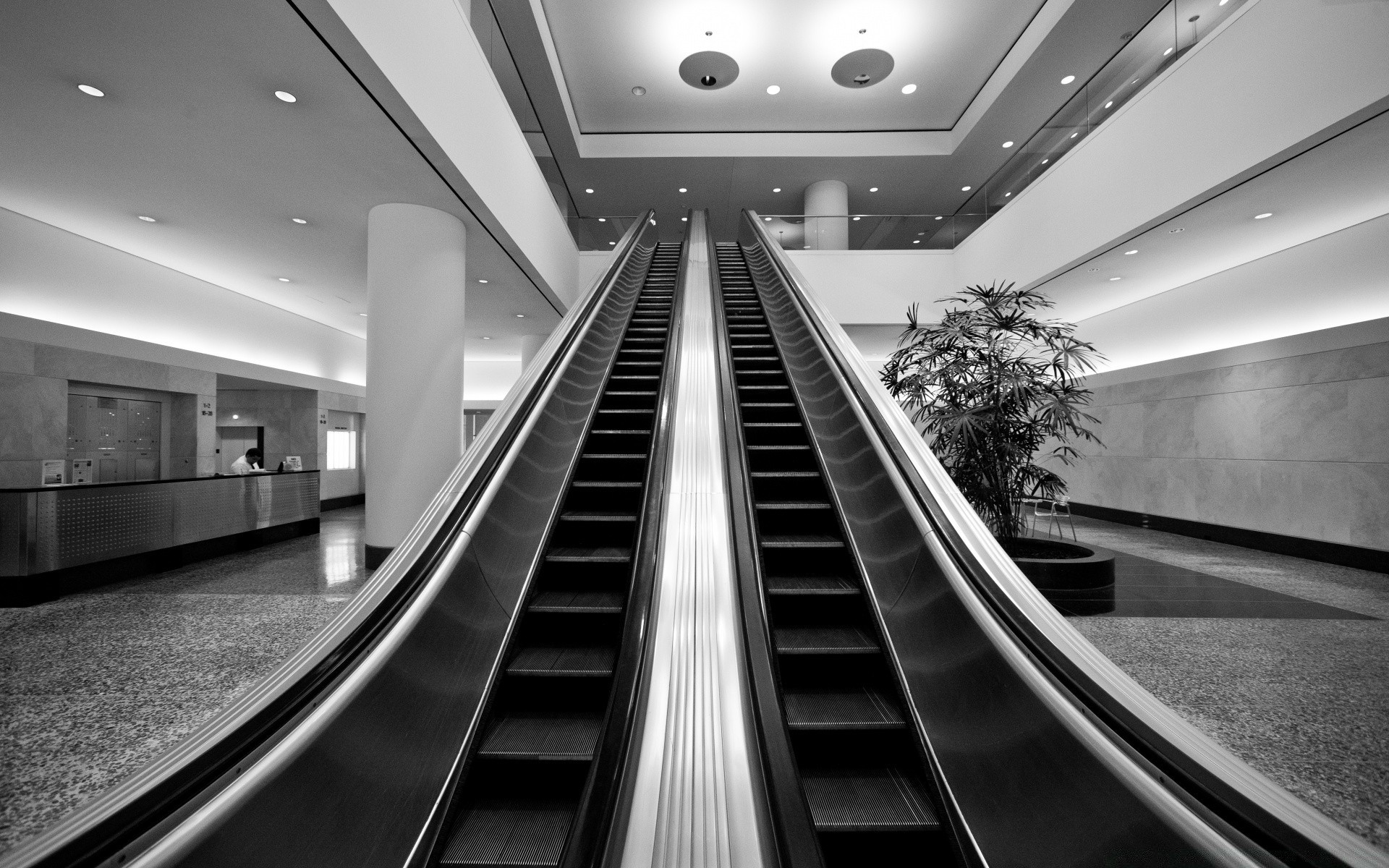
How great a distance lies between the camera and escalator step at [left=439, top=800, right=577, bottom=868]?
1.70 meters

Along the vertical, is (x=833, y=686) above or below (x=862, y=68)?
below

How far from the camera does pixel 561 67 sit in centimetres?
1066

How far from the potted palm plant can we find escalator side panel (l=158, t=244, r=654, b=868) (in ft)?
13.0

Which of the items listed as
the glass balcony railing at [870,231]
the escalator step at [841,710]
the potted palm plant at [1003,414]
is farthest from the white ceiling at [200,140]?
the glass balcony railing at [870,231]

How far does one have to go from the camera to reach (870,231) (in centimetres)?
1163

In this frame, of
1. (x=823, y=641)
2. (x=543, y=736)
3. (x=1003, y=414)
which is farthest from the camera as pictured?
(x=1003, y=414)

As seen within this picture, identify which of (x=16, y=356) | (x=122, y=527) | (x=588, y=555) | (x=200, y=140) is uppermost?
(x=200, y=140)

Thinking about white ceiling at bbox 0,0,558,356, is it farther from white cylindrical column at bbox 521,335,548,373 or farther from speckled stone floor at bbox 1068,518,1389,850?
speckled stone floor at bbox 1068,518,1389,850

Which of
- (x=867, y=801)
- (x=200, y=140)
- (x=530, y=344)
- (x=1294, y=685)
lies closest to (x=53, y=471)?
(x=200, y=140)

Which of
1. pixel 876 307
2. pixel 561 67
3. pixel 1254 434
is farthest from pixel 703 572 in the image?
pixel 561 67

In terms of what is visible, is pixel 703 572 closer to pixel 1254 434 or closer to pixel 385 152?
pixel 385 152

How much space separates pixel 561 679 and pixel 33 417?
8832mm

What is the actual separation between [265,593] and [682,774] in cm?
555

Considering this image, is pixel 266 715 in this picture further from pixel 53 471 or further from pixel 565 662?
pixel 53 471
